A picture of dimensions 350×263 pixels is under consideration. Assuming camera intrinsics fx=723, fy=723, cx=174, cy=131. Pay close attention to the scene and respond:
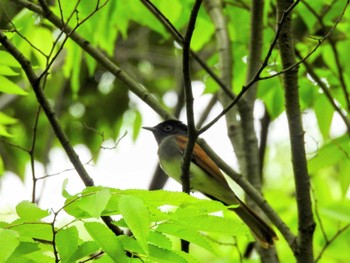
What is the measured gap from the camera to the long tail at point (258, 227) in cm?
431

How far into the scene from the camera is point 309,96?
436 centimetres

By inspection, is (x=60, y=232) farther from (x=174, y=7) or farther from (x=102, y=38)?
(x=102, y=38)

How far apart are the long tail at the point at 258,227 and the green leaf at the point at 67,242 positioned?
217 cm

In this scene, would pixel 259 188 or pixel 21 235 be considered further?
pixel 259 188

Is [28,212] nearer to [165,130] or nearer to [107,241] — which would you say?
[107,241]

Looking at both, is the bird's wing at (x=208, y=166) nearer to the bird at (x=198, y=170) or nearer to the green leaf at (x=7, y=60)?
the bird at (x=198, y=170)

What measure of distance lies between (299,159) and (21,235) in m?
1.75

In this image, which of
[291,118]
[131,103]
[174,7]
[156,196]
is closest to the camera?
[156,196]

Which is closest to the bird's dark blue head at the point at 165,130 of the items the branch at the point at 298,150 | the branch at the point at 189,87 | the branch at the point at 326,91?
the branch at the point at 326,91

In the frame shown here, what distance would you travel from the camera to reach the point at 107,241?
222cm

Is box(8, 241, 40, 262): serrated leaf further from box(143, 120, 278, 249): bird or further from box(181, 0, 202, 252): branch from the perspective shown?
box(143, 120, 278, 249): bird

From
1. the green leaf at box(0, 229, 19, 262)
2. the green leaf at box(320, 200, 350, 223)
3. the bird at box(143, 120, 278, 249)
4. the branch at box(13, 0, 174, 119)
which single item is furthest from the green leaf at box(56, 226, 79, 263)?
the bird at box(143, 120, 278, 249)

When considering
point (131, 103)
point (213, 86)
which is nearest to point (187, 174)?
point (213, 86)

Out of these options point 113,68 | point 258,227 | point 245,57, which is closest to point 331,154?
point 258,227
